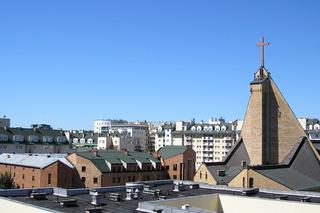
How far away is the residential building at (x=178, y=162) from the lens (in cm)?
9100

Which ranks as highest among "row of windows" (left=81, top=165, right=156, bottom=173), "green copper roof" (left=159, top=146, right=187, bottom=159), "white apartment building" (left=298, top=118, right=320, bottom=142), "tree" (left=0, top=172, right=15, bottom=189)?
"white apartment building" (left=298, top=118, right=320, bottom=142)

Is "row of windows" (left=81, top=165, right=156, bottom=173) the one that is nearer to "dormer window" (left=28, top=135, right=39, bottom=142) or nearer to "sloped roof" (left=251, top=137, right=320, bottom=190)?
"sloped roof" (left=251, top=137, right=320, bottom=190)

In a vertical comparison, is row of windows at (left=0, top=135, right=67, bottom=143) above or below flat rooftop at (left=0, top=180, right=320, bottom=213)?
above

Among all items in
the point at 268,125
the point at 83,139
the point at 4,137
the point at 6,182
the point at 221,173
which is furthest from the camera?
the point at 83,139

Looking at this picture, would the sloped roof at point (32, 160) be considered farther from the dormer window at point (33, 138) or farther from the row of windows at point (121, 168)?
the dormer window at point (33, 138)

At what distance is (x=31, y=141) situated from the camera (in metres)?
108

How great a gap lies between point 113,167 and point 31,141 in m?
35.3

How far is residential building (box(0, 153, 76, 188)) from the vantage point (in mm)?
73312

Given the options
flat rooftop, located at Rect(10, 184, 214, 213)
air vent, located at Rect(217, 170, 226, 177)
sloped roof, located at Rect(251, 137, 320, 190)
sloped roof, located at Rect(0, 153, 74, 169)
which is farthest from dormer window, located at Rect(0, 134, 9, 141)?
flat rooftop, located at Rect(10, 184, 214, 213)

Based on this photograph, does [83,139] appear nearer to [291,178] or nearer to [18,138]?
[18,138]

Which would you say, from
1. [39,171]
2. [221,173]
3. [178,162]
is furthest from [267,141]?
[39,171]

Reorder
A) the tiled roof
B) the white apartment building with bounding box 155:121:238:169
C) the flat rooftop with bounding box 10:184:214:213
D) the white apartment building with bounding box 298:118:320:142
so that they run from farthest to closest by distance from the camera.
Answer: the white apartment building with bounding box 155:121:238:169 → the white apartment building with bounding box 298:118:320:142 → the tiled roof → the flat rooftop with bounding box 10:184:214:213

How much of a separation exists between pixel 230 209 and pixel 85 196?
11111mm

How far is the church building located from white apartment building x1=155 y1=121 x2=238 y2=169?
8378 centimetres
